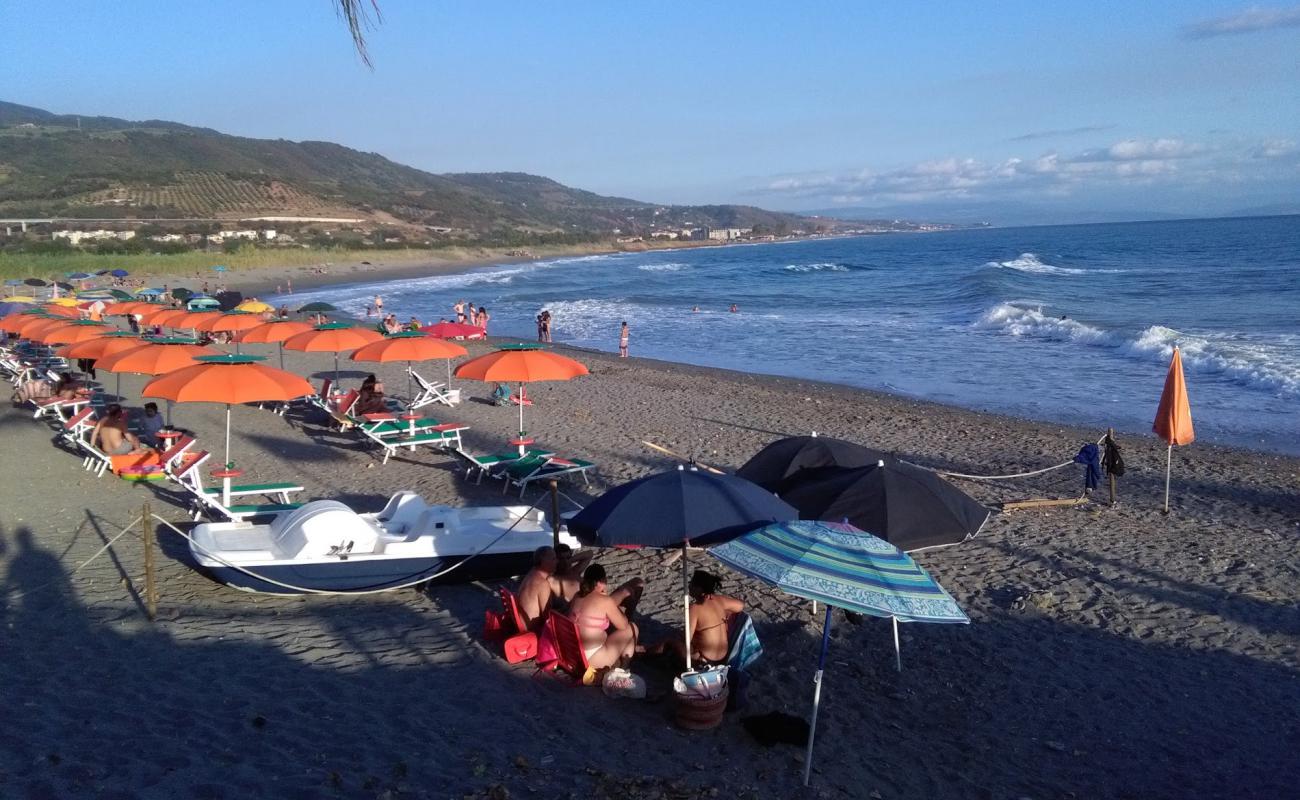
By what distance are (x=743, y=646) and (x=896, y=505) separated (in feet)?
4.73

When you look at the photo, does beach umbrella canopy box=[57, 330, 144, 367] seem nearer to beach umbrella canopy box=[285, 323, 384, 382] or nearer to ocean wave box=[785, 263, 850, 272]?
beach umbrella canopy box=[285, 323, 384, 382]

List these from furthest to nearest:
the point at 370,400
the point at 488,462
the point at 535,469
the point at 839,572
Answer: the point at 370,400 → the point at 488,462 → the point at 535,469 → the point at 839,572

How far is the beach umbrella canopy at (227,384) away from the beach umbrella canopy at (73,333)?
6055mm

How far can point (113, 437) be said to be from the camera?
10.0 m

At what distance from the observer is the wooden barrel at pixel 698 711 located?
15.3ft

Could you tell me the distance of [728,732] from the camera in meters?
4.75

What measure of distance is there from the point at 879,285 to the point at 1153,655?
45.8m

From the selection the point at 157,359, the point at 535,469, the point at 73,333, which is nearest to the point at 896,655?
the point at 535,469

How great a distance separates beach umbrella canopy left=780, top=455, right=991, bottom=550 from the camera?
227 inches

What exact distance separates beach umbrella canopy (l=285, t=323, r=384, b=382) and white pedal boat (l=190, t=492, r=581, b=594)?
4584 mm

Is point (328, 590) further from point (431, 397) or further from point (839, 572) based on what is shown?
point (431, 397)

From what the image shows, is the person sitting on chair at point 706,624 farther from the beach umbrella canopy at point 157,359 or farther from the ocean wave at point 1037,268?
the ocean wave at point 1037,268

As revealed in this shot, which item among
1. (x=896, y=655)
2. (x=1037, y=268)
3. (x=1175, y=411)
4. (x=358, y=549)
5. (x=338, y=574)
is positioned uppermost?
(x=1175, y=411)

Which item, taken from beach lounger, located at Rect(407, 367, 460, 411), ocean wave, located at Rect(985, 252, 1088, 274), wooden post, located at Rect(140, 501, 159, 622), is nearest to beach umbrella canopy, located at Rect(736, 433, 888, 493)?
wooden post, located at Rect(140, 501, 159, 622)
